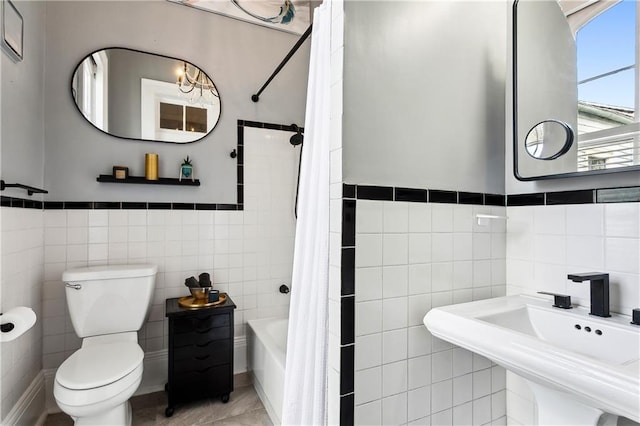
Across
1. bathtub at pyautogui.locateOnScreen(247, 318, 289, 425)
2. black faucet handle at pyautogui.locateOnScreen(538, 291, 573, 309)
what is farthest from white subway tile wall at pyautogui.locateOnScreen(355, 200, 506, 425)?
bathtub at pyautogui.locateOnScreen(247, 318, 289, 425)

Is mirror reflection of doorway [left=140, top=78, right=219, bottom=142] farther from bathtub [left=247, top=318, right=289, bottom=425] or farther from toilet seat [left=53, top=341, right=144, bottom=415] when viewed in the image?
bathtub [left=247, top=318, right=289, bottom=425]

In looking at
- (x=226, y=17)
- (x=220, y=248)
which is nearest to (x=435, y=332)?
(x=220, y=248)

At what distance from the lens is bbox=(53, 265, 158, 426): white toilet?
1.47 metres

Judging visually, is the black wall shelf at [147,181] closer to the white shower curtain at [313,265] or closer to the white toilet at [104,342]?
the white toilet at [104,342]

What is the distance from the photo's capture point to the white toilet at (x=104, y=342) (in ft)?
4.84

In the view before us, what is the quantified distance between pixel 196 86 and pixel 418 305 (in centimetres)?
218

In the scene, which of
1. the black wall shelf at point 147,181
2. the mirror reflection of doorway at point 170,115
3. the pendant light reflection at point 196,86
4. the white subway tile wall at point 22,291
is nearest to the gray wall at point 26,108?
the white subway tile wall at point 22,291

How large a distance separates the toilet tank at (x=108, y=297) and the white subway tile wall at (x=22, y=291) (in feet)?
0.61

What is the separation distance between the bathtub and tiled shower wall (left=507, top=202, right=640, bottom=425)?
1135mm

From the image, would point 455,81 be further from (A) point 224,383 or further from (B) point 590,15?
(A) point 224,383

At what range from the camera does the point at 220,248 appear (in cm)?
246

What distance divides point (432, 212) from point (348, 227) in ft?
1.24

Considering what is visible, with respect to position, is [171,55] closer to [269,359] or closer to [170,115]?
[170,115]

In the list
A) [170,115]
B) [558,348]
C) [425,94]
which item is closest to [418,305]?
[558,348]
